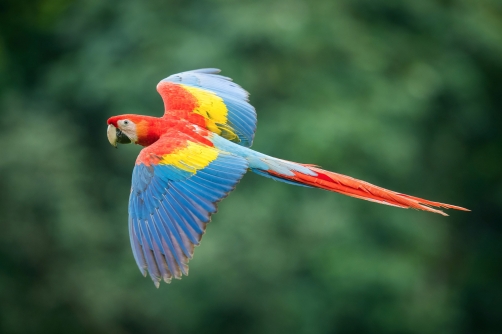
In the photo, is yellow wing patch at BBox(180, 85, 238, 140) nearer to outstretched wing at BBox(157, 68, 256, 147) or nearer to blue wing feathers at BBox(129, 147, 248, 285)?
outstretched wing at BBox(157, 68, 256, 147)

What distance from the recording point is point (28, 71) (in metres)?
18.1

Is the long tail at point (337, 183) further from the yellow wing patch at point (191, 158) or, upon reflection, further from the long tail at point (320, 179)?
the yellow wing patch at point (191, 158)

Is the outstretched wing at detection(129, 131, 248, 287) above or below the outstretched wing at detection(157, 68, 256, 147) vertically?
below

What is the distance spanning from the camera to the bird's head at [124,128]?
209 inches

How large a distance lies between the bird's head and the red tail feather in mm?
926

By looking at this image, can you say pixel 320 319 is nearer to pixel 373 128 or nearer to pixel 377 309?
pixel 377 309

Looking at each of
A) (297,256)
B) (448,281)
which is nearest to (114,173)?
(297,256)

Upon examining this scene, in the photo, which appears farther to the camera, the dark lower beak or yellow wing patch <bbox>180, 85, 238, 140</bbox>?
yellow wing patch <bbox>180, 85, 238, 140</bbox>

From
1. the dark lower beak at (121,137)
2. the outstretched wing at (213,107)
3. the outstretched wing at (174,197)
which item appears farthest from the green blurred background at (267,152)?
the outstretched wing at (174,197)

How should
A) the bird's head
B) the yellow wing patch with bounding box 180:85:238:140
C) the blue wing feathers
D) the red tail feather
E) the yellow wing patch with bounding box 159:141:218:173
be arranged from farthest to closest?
the yellow wing patch with bounding box 180:85:238:140 → the bird's head → the yellow wing patch with bounding box 159:141:218:173 → the red tail feather → the blue wing feathers

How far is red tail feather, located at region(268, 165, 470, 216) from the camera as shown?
4.64 m

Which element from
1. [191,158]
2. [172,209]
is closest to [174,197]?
[172,209]

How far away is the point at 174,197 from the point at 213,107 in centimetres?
132

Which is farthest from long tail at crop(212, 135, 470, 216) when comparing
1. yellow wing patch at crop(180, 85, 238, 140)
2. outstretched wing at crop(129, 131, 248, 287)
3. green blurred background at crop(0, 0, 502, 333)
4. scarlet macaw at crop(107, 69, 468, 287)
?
green blurred background at crop(0, 0, 502, 333)
